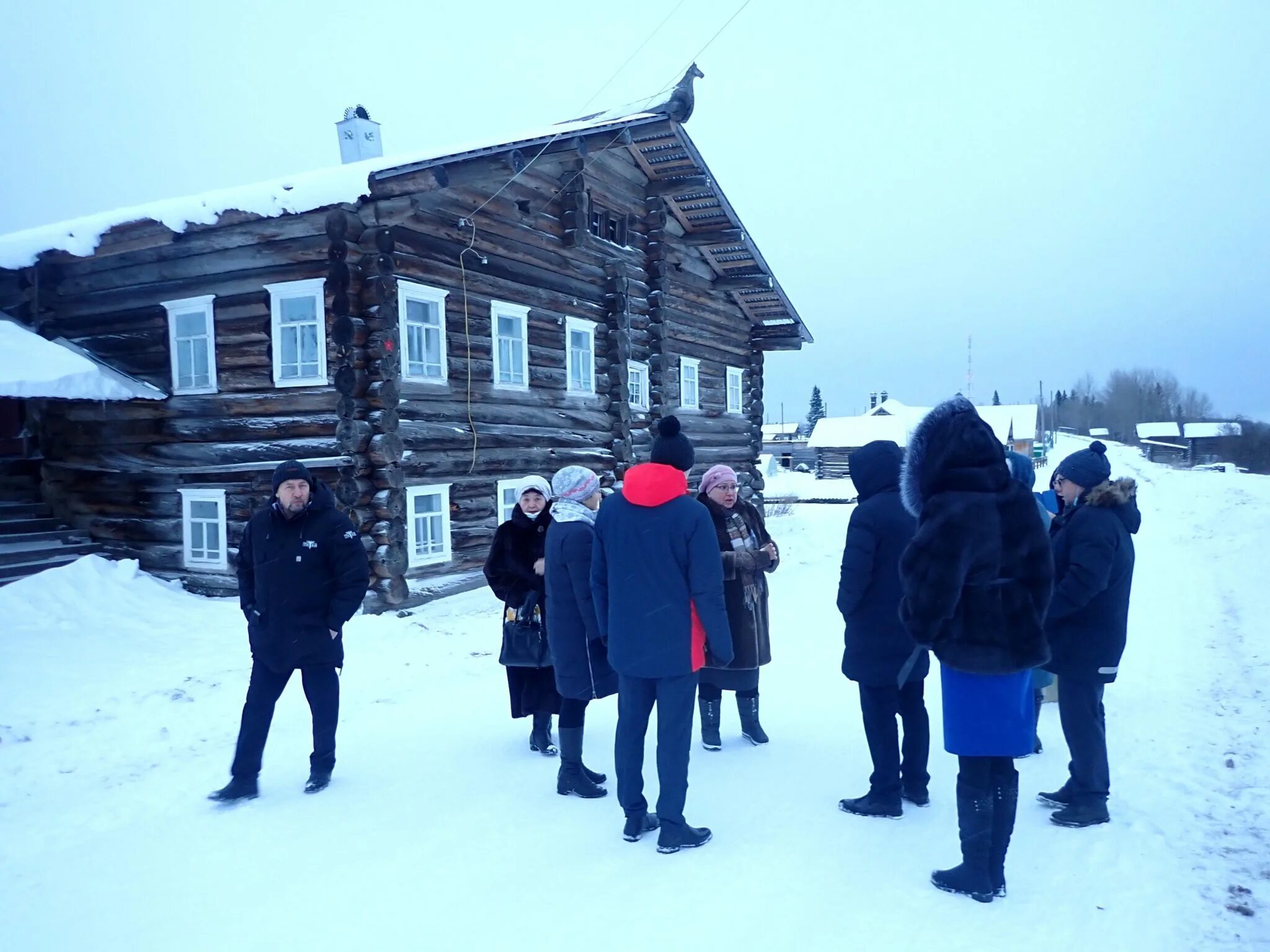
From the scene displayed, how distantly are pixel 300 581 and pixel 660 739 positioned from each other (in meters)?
2.21

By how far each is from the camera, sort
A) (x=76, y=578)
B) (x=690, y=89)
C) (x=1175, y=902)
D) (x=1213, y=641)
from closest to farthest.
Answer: (x=1175, y=902), (x=1213, y=641), (x=76, y=578), (x=690, y=89)

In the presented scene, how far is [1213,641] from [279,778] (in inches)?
338

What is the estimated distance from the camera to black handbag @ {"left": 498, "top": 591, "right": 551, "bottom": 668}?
522 centimetres

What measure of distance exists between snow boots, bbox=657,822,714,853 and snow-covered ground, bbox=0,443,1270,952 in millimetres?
48

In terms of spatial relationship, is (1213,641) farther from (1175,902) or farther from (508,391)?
(508,391)

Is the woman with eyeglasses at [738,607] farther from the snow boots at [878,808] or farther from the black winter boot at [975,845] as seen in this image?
the black winter boot at [975,845]

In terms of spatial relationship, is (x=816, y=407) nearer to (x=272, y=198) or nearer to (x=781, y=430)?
(x=781, y=430)

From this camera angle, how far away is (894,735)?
434cm

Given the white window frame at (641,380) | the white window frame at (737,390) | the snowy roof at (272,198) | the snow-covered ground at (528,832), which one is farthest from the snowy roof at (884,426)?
the snow-covered ground at (528,832)

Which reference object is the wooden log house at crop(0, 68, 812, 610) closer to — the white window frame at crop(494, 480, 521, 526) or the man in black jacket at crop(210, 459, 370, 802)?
the white window frame at crop(494, 480, 521, 526)

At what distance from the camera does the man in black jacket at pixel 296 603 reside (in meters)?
4.73

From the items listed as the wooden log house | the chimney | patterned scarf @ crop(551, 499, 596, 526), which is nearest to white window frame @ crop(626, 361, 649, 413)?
the wooden log house

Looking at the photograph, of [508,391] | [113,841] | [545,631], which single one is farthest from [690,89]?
[113,841]

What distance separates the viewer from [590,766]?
5.19 metres
